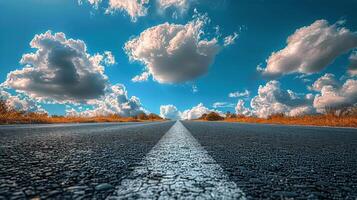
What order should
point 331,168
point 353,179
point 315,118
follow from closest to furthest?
point 353,179
point 331,168
point 315,118

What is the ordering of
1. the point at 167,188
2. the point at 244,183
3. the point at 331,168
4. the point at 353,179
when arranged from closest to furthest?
the point at 167,188, the point at 244,183, the point at 353,179, the point at 331,168

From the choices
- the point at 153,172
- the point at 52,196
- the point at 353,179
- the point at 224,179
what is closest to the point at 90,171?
the point at 153,172

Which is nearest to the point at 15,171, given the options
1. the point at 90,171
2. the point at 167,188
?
the point at 90,171

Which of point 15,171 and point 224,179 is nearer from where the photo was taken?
point 224,179

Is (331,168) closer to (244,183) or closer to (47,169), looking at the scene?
(244,183)

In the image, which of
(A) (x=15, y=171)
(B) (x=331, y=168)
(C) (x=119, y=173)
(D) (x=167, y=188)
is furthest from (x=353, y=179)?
(A) (x=15, y=171)

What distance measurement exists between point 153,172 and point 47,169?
0.75 metres

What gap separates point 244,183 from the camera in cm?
141

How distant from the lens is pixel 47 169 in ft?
5.63

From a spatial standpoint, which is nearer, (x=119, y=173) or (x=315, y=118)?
(x=119, y=173)

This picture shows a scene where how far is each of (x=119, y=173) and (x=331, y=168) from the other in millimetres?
1718

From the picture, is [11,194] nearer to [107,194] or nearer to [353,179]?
[107,194]

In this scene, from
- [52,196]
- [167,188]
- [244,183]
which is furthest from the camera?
[244,183]

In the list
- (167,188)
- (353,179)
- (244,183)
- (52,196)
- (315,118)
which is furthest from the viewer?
(315,118)
